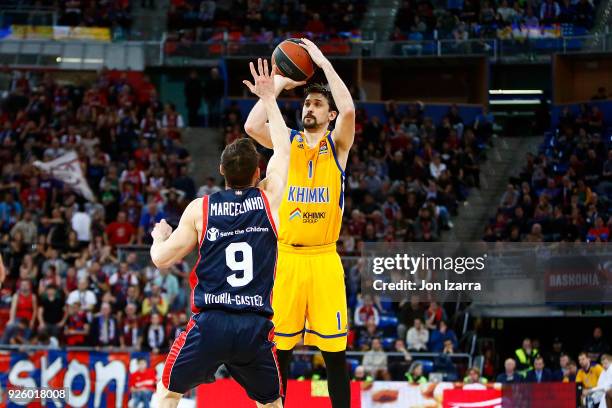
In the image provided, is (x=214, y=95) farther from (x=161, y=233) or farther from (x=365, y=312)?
(x=161, y=233)

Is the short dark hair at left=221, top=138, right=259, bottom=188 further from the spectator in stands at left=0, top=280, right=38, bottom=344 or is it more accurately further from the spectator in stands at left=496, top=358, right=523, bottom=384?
the spectator in stands at left=0, top=280, right=38, bottom=344

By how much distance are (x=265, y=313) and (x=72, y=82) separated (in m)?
21.6

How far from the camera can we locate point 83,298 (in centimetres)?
1659

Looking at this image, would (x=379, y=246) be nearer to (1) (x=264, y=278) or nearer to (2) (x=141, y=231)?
(2) (x=141, y=231)

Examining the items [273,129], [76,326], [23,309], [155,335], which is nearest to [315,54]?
[273,129]

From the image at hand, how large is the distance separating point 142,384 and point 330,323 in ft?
15.2

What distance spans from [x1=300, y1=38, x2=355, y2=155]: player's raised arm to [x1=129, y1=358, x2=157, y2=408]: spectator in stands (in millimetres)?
4899

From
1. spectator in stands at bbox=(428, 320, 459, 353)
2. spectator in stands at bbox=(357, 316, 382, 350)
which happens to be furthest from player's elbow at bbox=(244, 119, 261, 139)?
spectator in stands at bbox=(428, 320, 459, 353)

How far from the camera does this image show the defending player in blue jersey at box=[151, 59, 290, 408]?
6.69 m

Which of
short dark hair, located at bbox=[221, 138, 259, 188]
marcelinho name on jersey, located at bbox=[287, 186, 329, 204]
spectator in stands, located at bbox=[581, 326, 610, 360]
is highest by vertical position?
short dark hair, located at bbox=[221, 138, 259, 188]

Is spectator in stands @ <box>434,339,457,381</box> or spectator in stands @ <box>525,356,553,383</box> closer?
spectator in stands @ <box>525,356,553,383</box>

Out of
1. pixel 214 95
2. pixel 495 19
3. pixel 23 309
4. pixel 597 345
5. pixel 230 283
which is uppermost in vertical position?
pixel 495 19

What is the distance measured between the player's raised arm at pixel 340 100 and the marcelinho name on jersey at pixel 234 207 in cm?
170

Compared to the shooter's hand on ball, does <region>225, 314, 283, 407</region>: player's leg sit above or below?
below
